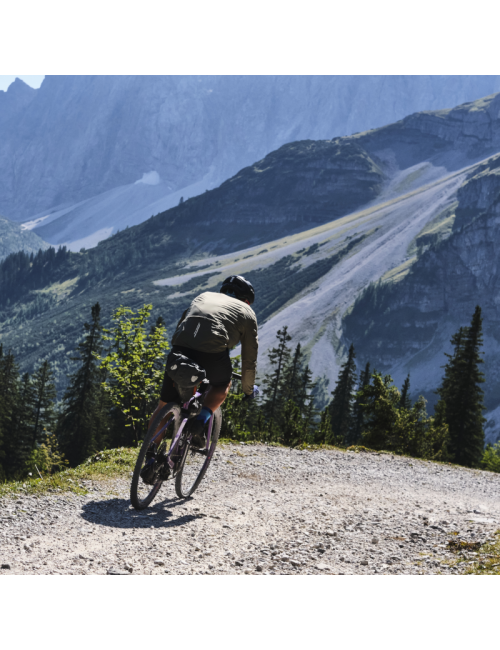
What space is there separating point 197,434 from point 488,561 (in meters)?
3.65

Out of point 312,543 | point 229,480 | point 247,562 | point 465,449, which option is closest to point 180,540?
point 247,562

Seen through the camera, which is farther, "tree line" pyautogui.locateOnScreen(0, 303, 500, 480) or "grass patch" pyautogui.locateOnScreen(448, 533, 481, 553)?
"tree line" pyautogui.locateOnScreen(0, 303, 500, 480)

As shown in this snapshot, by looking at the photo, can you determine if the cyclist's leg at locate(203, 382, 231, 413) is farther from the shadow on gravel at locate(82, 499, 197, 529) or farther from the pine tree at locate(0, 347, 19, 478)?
the pine tree at locate(0, 347, 19, 478)

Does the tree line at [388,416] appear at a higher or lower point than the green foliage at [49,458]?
higher

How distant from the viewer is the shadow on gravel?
22.6ft

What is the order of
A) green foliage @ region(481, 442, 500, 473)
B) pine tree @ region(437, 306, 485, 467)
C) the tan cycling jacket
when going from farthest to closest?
green foliage @ region(481, 442, 500, 473) → pine tree @ region(437, 306, 485, 467) → the tan cycling jacket

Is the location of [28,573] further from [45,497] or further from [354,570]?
[354,570]

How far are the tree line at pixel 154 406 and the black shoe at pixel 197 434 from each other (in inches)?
43.9

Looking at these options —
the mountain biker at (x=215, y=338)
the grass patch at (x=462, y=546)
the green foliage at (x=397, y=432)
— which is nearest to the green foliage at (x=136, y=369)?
the green foliage at (x=397, y=432)

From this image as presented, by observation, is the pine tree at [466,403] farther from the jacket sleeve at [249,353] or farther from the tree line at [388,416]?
the jacket sleeve at [249,353]

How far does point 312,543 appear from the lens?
6.81 m

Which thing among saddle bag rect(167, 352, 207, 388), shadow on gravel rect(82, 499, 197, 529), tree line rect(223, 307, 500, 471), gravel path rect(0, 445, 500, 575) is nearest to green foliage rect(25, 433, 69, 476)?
tree line rect(223, 307, 500, 471)

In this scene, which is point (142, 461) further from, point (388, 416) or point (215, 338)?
point (388, 416)

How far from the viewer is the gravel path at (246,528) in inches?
226
